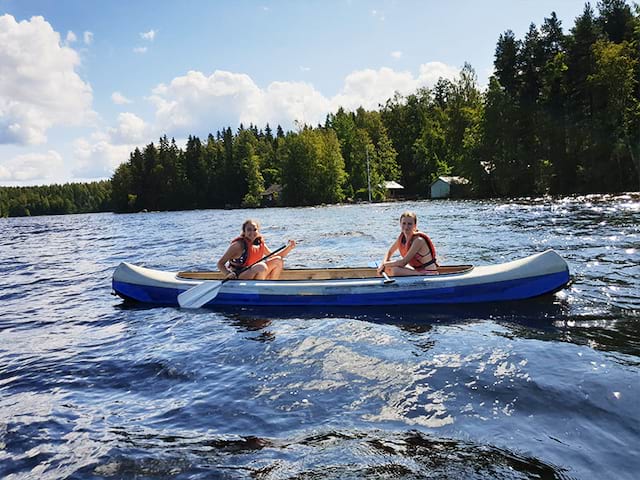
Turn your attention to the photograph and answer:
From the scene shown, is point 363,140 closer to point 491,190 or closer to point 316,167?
point 316,167

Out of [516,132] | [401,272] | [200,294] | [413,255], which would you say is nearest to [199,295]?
[200,294]

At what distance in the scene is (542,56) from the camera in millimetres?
46000

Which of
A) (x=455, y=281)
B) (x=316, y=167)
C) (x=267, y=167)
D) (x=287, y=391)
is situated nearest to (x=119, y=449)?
(x=287, y=391)

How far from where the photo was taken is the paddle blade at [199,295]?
8625mm

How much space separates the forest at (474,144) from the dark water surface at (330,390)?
35.6 metres

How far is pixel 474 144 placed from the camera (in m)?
49.7

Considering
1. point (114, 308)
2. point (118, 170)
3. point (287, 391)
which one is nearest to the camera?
point (287, 391)

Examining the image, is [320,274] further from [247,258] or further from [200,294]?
[200,294]

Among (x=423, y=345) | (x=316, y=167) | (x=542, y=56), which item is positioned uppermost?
(x=542, y=56)

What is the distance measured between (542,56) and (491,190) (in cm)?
1300

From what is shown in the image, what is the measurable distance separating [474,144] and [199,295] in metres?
45.8

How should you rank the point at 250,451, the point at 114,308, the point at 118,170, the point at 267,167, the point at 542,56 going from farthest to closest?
the point at 118,170, the point at 267,167, the point at 542,56, the point at 114,308, the point at 250,451

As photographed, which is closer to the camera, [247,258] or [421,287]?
[421,287]

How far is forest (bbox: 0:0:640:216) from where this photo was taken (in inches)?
1544
